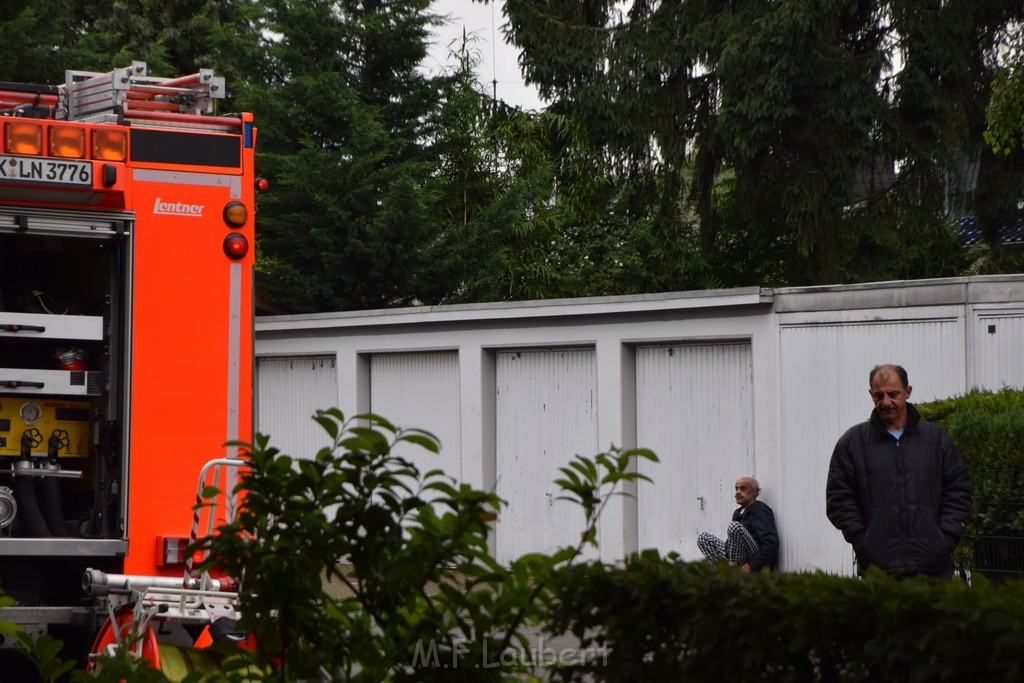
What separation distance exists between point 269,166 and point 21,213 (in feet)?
56.4

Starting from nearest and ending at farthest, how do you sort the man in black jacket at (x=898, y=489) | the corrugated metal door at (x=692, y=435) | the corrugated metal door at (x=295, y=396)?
the man in black jacket at (x=898, y=489) → the corrugated metal door at (x=692, y=435) → the corrugated metal door at (x=295, y=396)

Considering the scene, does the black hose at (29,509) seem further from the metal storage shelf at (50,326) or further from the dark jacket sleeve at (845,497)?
the dark jacket sleeve at (845,497)

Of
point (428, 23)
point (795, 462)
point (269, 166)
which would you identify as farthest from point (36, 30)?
point (795, 462)

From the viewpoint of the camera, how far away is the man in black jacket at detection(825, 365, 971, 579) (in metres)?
6.40

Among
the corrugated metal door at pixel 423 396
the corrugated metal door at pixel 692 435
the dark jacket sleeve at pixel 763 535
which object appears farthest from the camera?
the corrugated metal door at pixel 423 396

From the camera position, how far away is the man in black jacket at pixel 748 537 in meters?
12.2

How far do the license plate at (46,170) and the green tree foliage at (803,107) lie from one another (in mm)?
17862

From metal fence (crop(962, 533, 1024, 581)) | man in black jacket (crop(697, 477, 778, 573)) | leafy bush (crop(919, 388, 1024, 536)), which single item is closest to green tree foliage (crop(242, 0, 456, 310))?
man in black jacket (crop(697, 477, 778, 573))

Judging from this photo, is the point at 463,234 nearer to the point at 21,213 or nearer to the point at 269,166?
the point at 269,166

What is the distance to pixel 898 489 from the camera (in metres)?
6.47

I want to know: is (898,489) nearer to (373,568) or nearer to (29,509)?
(373,568)

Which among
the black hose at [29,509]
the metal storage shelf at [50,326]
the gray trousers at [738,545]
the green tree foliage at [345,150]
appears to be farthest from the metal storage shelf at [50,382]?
the green tree foliage at [345,150]

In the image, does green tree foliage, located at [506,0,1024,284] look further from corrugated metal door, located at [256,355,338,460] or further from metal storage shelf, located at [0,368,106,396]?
metal storage shelf, located at [0,368,106,396]

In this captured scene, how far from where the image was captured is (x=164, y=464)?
22.6 feet
